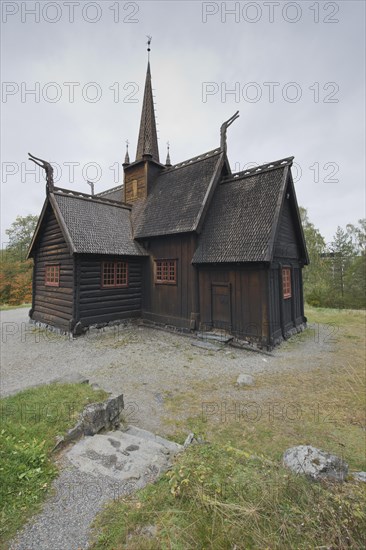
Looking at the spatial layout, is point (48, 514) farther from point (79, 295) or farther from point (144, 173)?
point (144, 173)

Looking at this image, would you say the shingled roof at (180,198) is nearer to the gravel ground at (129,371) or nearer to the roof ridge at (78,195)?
A: the roof ridge at (78,195)

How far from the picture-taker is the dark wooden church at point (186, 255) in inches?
381

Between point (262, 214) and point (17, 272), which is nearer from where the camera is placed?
point (262, 214)

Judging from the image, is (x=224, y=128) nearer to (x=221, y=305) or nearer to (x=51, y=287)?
(x=221, y=305)

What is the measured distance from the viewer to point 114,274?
12367 mm

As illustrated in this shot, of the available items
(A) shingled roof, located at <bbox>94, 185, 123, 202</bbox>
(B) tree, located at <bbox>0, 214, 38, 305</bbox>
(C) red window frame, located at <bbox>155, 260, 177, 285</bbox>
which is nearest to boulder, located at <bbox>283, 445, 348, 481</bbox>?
(C) red window frame, located at <bbox>155, 260, 177, 285</bbox>

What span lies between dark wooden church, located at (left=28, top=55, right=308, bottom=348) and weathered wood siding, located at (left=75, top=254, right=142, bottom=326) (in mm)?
47

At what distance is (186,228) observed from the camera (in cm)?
1088

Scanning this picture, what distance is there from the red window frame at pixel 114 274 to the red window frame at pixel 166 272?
5.43 ft

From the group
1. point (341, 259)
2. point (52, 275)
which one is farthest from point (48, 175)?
point (341, 259)

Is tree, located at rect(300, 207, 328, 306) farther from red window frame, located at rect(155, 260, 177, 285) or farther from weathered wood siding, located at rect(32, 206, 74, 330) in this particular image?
weathered wood siding, located at rect(32, 206, 74, 330)

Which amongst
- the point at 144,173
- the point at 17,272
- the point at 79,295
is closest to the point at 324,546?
the point at 79,295

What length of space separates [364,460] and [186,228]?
8.97 m

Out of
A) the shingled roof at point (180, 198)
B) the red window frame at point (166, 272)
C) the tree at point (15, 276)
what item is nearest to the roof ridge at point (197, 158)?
the shingled roof at point (180, 198)
